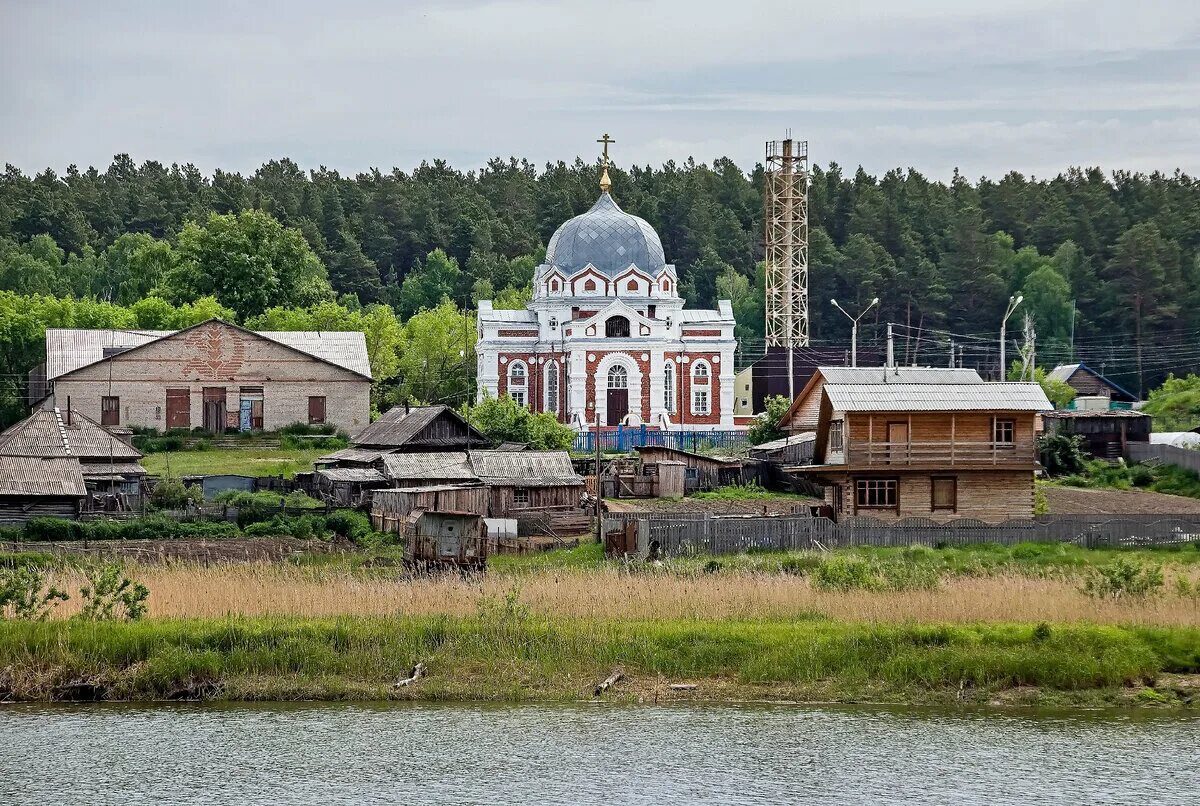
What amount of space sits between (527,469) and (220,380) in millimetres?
24967

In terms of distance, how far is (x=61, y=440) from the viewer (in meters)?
53.0

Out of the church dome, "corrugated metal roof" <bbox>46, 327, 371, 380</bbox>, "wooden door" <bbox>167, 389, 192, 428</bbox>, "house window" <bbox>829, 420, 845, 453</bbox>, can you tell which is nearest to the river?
"house window" <bbox>829, 420, 845, 453</bbox>

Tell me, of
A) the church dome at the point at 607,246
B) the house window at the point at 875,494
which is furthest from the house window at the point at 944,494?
the church dome at the point at 607,246

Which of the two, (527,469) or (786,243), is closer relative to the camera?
(527,469)

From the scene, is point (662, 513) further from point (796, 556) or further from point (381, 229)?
point (381, 229)

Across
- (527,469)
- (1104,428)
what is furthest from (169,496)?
(1104,428)

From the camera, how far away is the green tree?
98.4m

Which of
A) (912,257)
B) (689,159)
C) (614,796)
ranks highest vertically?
(689,159)

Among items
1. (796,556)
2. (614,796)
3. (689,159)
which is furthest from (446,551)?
(689,159)

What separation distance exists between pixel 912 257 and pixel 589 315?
44565 mm

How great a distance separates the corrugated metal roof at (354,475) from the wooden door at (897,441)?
13446 mm

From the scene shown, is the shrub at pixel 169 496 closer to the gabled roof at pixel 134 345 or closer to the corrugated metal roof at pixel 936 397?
the corrugated metal roof at pixel 936 397

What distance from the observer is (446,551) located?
38312 mm

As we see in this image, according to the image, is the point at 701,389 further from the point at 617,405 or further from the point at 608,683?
the point at 608,683
